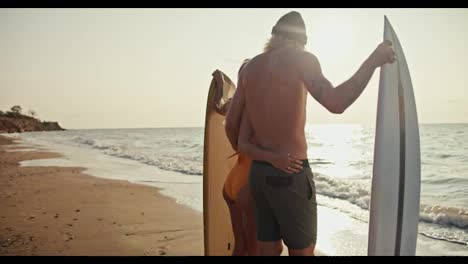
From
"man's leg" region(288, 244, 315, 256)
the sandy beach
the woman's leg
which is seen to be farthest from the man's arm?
the sandy beach

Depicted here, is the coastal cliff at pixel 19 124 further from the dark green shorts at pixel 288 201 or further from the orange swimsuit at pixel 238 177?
the dark green shorts at pixel 288 201

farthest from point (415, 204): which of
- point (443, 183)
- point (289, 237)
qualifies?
point (443, 183)

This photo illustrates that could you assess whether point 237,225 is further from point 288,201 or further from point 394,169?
point 394,169

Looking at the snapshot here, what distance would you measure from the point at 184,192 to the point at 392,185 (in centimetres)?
654

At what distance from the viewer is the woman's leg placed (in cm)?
288

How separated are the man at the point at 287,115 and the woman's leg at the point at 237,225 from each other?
1.89 feet

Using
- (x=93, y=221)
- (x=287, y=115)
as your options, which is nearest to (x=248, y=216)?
(x=287, y=115)

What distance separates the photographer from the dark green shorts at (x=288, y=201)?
7.06 feet

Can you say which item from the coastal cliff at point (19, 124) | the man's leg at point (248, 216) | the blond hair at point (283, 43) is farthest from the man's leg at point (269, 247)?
the coastal cliff at point (19, 124)

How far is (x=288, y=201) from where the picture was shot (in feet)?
7.03

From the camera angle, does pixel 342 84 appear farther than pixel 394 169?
No

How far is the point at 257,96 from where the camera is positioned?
225 centimetres

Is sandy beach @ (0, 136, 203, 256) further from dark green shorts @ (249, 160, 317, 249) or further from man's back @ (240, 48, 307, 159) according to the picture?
man's back @ (240, 48, 307, 159)

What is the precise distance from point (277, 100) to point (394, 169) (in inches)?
40.2
